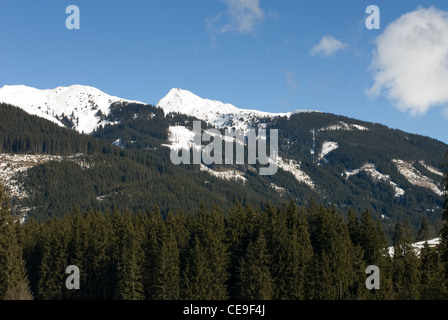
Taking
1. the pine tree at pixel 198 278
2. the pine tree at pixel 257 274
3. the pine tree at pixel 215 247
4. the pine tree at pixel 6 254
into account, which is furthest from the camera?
the pine tree at pixel 215 247

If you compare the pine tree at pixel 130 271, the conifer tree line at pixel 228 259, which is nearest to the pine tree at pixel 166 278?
the conifer tree line at pixel 228 259

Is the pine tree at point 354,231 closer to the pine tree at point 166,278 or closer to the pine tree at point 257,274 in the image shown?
the pine tree at point 257,274

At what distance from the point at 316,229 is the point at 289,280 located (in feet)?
43.3

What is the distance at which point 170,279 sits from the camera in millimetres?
79125

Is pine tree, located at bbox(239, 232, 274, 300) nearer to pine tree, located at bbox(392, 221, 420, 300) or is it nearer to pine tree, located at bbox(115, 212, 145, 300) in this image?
pine tree, located at bbox(115, 212, 145, 300)

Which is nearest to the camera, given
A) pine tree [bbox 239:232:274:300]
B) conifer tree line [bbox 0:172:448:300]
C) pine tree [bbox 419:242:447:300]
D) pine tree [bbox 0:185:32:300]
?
pine tree [bbox 0:185:32:300]

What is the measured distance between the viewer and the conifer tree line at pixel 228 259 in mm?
78125

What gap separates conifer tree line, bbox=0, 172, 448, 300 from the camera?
256ft

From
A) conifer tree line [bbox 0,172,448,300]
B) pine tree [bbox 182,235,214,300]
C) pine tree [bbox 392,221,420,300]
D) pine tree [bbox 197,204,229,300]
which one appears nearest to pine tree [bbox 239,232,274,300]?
conifer tree line [bbox 0,172,448,300]

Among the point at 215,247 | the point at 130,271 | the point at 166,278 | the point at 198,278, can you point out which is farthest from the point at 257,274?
the point at 130,271

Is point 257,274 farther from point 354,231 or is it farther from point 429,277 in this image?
point 429,277
